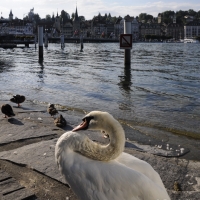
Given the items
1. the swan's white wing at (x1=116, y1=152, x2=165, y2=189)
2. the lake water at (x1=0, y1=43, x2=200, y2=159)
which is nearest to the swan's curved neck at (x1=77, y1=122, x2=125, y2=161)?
the swan's white wing at (x1=116, y1=152, x2=165, y2=189)

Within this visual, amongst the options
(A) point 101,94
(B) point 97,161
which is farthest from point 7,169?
(A) point 101,94

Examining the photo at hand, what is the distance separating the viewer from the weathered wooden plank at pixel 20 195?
3729mm

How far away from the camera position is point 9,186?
13.1 feet

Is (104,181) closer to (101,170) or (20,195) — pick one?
(101,170)

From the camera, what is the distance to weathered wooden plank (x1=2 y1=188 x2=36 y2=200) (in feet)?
12.2

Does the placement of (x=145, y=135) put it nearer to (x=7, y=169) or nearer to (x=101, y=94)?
(x=7, y=169)

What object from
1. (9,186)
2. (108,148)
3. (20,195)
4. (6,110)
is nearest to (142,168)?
(108,148)

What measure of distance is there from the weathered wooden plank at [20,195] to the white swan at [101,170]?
114 centimetres

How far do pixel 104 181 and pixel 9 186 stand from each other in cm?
176

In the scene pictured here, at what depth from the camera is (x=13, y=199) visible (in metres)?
3.69

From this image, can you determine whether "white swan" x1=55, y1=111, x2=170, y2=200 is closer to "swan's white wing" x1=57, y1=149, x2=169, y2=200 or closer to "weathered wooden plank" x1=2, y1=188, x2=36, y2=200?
"swan's white wing" x1=57, y1=149, x2=169, y2=200

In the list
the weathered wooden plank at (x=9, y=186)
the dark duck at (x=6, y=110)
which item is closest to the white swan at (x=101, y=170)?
the weathered wooden plank at (x=9, y=186)

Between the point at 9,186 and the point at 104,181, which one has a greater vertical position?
the point at 104,181

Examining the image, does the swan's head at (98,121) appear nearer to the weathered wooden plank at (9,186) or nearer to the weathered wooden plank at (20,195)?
the weathered wooden plank at (20,195)
